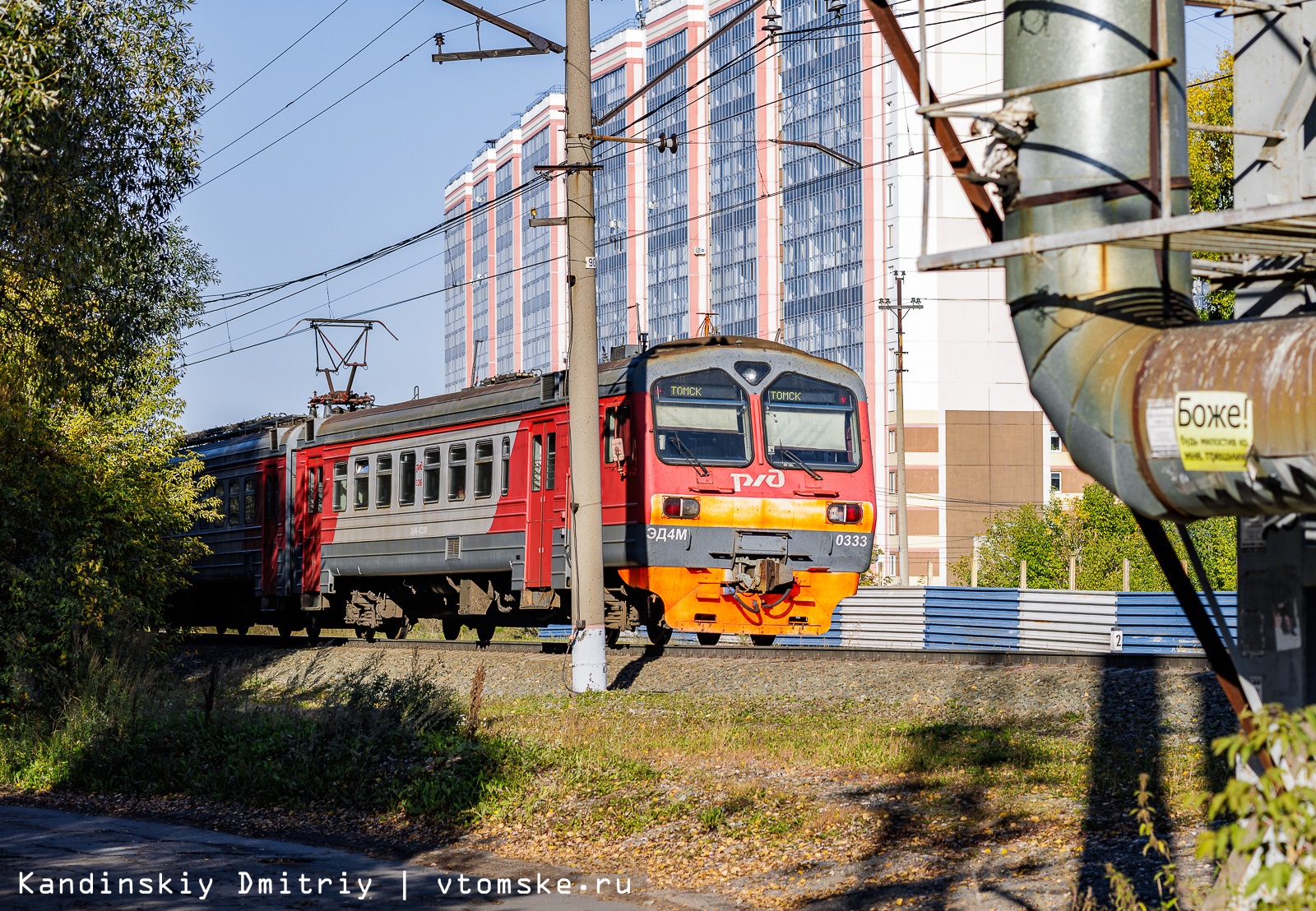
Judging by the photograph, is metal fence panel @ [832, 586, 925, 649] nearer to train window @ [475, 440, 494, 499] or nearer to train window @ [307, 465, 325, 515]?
train window @ [307, 465, 325, 515]

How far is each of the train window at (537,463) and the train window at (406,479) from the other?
3.49 metres

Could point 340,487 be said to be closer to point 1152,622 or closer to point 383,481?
point 383,481

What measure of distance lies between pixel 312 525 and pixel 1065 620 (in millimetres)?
12589

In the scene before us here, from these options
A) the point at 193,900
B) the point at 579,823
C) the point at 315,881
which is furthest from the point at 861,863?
the point at 193,900

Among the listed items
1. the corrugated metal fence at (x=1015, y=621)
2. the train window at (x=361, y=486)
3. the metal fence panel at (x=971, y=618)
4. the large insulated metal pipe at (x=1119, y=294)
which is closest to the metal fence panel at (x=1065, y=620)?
the corrugated metal fence at (x=1015, y=621)

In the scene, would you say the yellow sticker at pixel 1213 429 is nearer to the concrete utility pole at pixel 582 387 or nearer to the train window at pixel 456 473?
the concrete utility pole at pixel 582 387

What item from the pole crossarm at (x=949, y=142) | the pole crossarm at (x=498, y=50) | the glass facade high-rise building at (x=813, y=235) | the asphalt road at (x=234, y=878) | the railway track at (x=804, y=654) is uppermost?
the glass facade high-rise building at (x=813, y=235)

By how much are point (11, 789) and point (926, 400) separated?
70.0 m

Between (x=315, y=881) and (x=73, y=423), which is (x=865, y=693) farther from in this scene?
(x=73, y=423)

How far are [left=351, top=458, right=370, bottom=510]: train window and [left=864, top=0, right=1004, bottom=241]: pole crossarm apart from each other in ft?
59.5

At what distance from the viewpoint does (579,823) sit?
31.1ft

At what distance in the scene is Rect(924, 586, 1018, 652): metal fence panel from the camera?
2583cm

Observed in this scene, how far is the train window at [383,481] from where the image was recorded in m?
22.5

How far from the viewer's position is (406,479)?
72.4 feet
